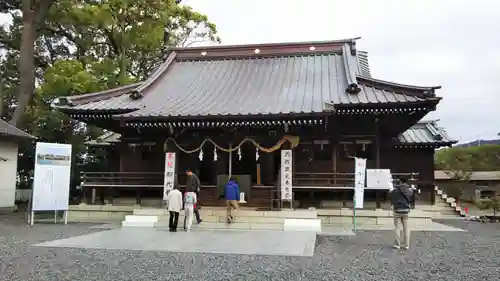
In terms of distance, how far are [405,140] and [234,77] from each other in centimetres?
781

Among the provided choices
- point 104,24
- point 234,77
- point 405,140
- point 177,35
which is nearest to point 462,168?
point 405,140

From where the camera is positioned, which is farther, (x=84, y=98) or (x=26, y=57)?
(x=26, y=57)

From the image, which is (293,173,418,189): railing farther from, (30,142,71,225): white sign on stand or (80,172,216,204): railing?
(30,142,71,225): white sign on stand

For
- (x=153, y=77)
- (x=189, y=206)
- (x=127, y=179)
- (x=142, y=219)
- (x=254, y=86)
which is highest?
(x=153, y=77)

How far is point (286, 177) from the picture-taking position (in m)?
13.8

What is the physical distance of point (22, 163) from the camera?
87.5 feet

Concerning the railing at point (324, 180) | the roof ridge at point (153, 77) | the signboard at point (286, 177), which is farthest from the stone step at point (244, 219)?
the roof ridge at point (153, 77)

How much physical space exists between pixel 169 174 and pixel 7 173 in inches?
376

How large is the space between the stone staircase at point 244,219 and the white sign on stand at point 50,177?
2.33 metres

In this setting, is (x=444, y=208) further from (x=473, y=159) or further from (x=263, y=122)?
(x=263, y=122)

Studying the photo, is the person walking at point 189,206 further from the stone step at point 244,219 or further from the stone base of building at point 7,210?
the stone base of building at point 7,210

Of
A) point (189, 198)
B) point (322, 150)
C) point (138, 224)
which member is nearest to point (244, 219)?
point (189, 198)

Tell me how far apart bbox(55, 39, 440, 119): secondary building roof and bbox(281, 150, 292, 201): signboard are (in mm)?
1621

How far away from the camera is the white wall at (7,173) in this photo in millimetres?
18953
